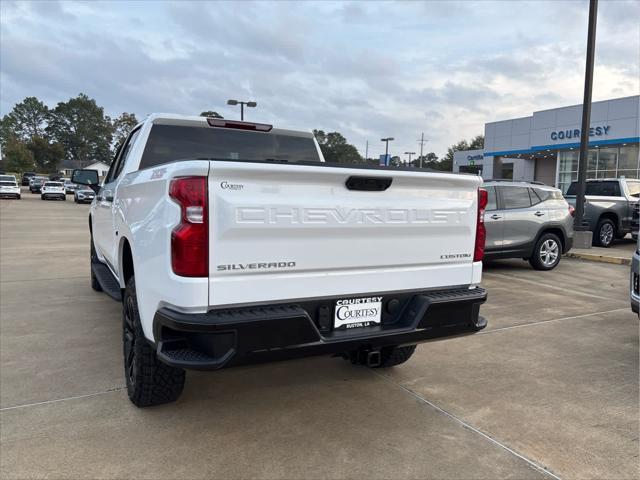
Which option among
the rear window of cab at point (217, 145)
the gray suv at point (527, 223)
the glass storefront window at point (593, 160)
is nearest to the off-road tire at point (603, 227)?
the gray suv at point (527, 223)

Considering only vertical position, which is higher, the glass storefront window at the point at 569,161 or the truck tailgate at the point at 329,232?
the glass storefront window at the point at 569,161

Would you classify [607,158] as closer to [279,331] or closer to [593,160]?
[593,160]

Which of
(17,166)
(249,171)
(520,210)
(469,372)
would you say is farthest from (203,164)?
(17,166)

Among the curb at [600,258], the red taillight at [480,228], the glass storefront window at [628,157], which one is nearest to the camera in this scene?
the red taillight at [480,228]

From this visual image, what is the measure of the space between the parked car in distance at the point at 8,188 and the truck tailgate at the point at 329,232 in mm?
41424

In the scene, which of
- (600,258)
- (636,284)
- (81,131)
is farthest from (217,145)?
(81,131)

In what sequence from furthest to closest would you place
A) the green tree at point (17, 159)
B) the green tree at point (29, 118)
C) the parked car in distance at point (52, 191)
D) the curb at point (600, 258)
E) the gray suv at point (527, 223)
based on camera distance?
the green tree at point (29, 118) → the green tree at point (17, 159) → the parked car in distance at point (52, 191) → the curb at point (600, 258) → the gray suv at point (527, 223)

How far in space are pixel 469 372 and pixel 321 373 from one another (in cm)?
125

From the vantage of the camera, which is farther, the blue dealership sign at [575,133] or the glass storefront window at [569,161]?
the glass storefront window at [569,161]

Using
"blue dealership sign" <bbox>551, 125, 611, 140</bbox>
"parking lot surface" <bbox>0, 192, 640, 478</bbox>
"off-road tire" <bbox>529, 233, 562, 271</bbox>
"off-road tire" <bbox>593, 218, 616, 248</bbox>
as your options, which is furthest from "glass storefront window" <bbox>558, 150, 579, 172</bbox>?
"parking lot surface" <bbox>0, 192, 640, 478</bbox>

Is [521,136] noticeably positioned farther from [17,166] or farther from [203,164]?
[17,166]

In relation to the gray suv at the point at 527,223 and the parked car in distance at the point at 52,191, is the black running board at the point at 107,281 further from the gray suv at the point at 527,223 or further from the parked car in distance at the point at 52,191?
the parked car in distance at the point at 52,191

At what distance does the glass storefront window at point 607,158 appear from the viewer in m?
29.8

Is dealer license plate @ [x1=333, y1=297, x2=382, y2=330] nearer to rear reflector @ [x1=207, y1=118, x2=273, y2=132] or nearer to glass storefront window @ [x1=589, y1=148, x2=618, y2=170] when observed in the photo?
rear reflector @ [x1=207, y1=118, x2=273, y2=132]
